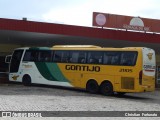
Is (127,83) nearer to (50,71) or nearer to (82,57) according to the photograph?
(82,57)

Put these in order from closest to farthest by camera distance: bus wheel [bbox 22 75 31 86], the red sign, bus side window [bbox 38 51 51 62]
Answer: bus side window [bbox 38 51 51 62] < bus wheel [bbox 22 75 31 86] < the red sign

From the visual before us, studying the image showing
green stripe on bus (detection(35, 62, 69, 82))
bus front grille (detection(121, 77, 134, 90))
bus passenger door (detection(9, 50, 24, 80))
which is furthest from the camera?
bus passenger door (detection(9, 50, 24, 80))

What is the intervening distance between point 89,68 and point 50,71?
3003mm

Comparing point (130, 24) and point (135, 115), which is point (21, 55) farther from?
point (135, 115)

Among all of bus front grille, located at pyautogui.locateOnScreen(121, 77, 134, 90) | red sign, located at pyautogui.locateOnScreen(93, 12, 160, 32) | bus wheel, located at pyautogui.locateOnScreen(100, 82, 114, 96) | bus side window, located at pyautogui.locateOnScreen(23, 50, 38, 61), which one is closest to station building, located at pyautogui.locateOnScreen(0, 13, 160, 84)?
red sign, located at pyautogui.locateOnScreen(93, 12, 160, 32)

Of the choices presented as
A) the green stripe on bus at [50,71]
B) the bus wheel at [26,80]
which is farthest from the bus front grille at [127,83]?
the bus wheel at [26,80]

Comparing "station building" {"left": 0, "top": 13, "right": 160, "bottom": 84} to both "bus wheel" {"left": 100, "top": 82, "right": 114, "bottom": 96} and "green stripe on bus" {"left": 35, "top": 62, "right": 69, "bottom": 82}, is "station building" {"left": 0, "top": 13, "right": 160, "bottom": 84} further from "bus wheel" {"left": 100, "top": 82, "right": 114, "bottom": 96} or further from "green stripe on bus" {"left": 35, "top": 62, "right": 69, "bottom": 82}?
"bus wheel" {"left": 100, "top": 82, "right": 114, "bottom": 96}

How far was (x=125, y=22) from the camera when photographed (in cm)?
3117

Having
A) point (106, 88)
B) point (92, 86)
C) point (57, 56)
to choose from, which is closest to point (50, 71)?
point (57, 56)

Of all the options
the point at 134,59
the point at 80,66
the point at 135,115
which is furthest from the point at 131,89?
the point at 135,115

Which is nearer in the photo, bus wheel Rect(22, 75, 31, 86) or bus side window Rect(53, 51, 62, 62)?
bus side window Rect(53, 51, 62, 62)

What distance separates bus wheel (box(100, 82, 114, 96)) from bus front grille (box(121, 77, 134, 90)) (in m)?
0.80

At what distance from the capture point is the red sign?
98.4 ft

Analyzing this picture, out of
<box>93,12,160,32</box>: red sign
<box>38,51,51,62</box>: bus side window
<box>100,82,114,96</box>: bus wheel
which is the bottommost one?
<box>100,82,114,96</box>: bus wheel
